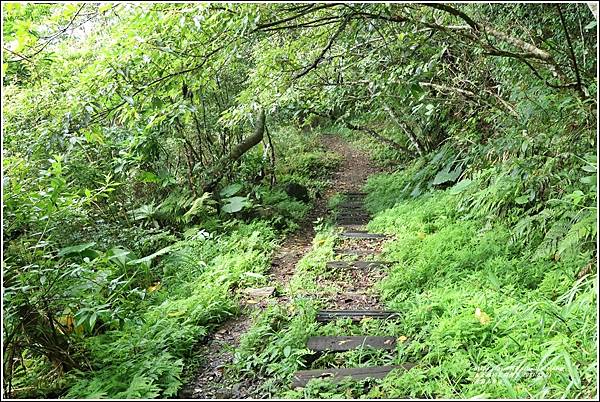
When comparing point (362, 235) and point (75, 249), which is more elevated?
point (75, 249)

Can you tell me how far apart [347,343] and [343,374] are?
1.63 ft

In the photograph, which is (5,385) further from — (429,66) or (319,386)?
(429,66)

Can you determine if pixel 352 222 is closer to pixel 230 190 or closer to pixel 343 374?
pixel 230 190

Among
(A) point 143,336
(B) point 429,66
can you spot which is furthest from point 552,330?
(A) point 143,336

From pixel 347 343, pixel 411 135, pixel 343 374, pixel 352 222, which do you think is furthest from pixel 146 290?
pixel 411 135

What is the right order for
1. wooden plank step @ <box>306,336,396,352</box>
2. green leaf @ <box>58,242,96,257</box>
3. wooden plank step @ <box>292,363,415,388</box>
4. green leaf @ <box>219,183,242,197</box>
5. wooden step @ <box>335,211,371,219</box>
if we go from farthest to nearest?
wooden step @ <box>335,211,371,219</box> < green leaf @ <box>219,183,242,197</box> < green leaf @ <box>58,242,96,257</box> < wooden plank step @ <box>306,336,396,352</box> < wooden plank step @ <box>292,363,415,388</box>

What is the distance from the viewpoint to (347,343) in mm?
4129

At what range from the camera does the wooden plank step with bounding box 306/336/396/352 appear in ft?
13.3

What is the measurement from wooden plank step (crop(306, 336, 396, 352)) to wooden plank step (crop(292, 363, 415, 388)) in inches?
13.7

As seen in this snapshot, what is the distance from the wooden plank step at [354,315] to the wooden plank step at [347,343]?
16.0 inches

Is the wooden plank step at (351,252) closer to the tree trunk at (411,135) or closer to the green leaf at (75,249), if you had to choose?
the green leaf at (75,249)

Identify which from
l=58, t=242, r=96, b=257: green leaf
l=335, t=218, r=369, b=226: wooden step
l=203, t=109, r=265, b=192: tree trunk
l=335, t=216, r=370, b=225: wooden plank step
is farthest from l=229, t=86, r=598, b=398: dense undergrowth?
l=203, t=109, r=265, b=192: tree trunk

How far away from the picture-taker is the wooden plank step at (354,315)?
459cm

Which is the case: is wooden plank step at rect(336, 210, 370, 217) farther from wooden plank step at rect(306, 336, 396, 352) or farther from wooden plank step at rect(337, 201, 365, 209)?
wooden plank step at rect(306, 336, 396, 352)
